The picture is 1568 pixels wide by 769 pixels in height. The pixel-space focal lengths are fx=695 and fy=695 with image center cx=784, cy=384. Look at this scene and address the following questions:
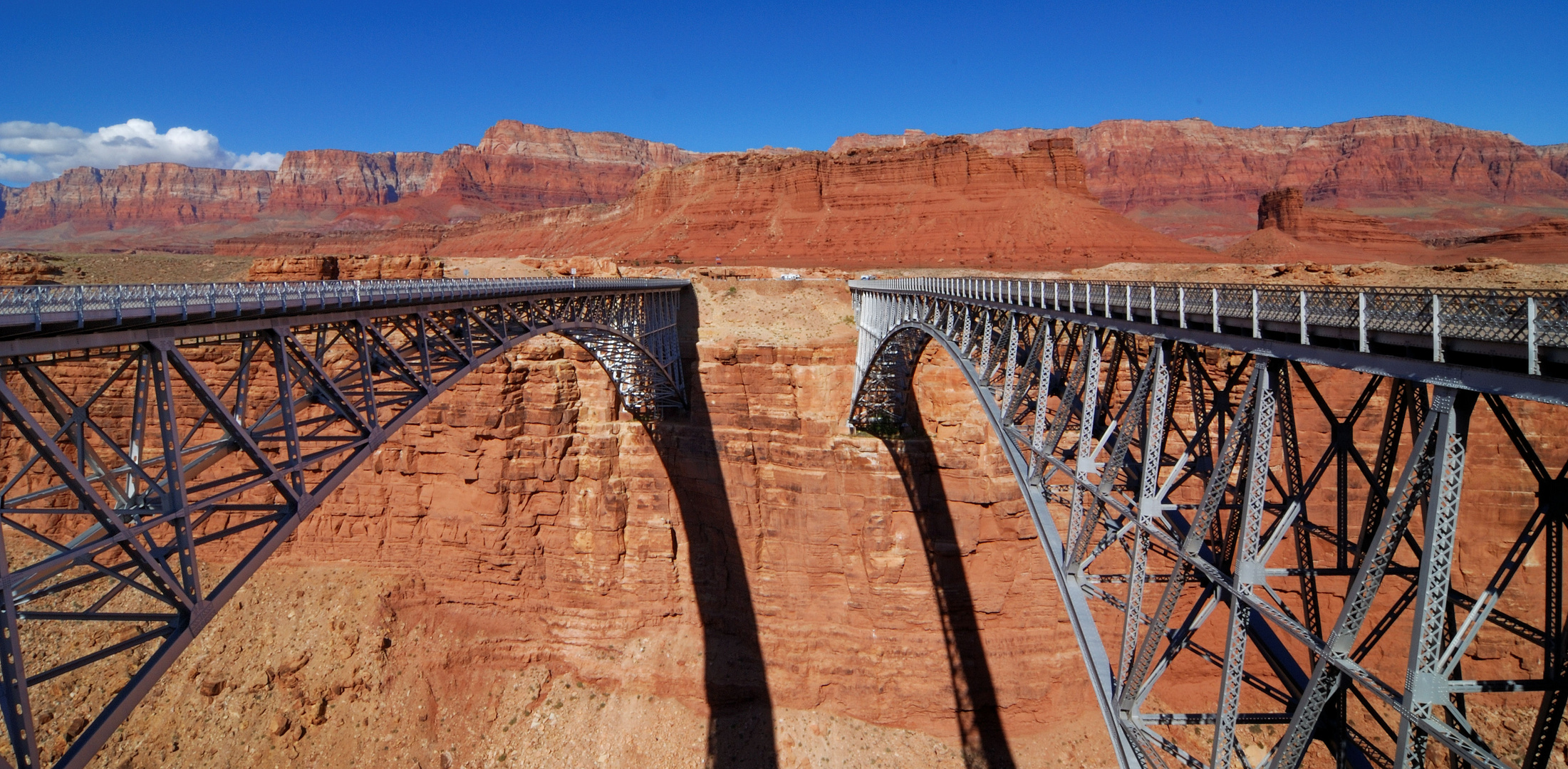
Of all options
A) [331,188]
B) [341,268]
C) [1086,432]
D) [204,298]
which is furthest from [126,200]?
[1086,432]

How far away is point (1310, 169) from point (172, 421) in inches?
6031

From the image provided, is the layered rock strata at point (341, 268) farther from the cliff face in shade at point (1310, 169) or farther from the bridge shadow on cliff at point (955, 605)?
the cliff face in shade at point (1310, 169)

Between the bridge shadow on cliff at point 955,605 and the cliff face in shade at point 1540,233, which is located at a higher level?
the cliff face in shade at point 1540,233

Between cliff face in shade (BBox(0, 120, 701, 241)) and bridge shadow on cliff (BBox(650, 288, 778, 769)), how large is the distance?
12460cm

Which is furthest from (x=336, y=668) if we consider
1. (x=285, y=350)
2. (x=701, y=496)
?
(x=285, y=350)

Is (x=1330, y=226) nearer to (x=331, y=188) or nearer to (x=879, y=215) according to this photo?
(x=879, y=215)

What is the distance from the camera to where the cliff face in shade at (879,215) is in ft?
196

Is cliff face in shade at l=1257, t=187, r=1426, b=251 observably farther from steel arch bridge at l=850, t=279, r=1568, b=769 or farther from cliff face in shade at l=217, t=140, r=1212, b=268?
steel arch bridge at l=850, t=279, r=1568, b=769

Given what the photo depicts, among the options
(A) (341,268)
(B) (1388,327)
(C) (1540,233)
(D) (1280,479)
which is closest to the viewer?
(B) (1388,327)

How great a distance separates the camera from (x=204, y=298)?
30.0 feet

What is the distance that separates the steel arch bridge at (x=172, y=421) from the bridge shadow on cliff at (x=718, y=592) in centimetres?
507

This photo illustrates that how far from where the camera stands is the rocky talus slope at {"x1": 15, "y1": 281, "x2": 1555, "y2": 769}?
2355 centimetres

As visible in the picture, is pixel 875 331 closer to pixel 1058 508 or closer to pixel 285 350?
pixel 1058 508

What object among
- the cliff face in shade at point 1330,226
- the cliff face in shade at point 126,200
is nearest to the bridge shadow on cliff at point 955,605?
the cliff face in shade at point 1330,226
